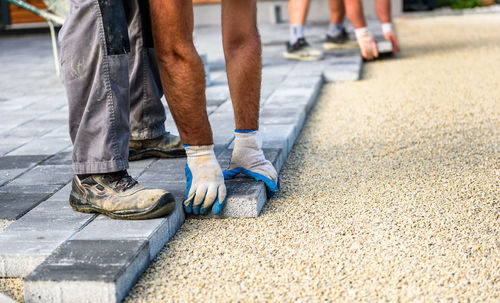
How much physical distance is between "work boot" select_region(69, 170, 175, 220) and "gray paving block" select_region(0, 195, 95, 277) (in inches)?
1.9

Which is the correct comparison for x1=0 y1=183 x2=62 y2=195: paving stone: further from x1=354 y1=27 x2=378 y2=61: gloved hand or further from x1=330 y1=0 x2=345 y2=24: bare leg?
x1=330 y1=0 x2=345 y2=24: bare leg

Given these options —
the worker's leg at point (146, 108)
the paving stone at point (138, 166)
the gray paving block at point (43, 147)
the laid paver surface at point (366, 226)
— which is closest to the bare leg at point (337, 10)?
the laid paver surface at point (366, 226)

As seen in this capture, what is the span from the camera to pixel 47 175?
2621mm

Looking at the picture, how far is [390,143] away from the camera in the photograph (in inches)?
125

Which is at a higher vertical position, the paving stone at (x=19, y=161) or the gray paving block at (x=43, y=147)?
the paving stone at (x=19, y=161)

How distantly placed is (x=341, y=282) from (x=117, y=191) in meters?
0.77

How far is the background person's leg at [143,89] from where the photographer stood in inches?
106

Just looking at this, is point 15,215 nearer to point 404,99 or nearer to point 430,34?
point 404,99

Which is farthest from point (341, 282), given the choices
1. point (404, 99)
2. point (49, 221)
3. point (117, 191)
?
point (404, 99)

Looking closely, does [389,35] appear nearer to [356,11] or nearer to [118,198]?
[356,11]

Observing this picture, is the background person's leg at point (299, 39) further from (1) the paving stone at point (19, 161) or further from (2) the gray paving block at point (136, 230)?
(2) the gray paving block at point (136, 230)

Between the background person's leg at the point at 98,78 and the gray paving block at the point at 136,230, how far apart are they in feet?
0.56

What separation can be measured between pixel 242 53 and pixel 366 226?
0.72 meters

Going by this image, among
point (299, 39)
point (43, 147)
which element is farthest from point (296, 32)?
point (43, 147)
